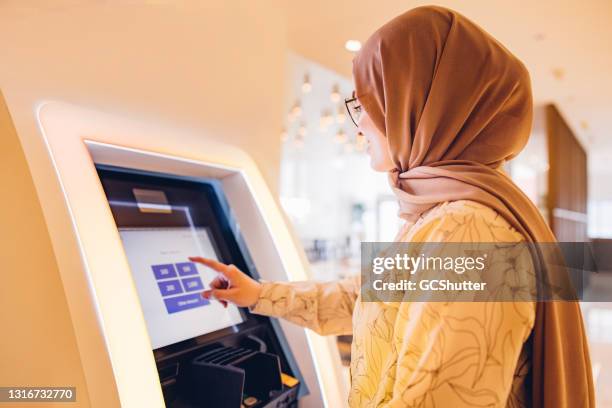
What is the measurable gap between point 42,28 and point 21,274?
1.29 feet

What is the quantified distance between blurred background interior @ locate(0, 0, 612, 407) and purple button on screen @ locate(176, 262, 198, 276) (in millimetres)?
319

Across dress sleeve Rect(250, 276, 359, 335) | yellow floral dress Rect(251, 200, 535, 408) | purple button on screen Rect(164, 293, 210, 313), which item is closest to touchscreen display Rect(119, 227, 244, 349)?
purple button on screen Rect(164, 293, 210, 313)

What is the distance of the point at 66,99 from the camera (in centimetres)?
67

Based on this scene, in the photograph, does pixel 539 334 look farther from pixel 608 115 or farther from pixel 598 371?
pixel 608 115

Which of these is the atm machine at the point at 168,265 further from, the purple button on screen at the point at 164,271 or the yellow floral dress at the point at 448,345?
the yellow floral dress at the point at 448,345

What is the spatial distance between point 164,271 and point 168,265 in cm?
2

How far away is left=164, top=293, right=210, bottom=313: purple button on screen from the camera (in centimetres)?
82

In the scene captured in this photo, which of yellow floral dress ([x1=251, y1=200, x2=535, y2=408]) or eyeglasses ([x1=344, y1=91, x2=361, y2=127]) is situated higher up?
eyeglasses ([x1=344, y1=91, x2=361, y2=127])

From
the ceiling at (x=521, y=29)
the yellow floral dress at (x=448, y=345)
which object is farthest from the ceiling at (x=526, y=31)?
the yellow floral dress at (x=448, y=345)

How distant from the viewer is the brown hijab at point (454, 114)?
0.63 m

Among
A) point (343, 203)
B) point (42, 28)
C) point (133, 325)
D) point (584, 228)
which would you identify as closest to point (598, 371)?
point (133, 325)

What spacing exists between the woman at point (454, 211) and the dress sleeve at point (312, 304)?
0.58ft

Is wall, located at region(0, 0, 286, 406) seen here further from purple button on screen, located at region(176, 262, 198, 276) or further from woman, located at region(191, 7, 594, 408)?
woman, located at region(191, 7, 594, 408)

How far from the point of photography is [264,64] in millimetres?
1199
